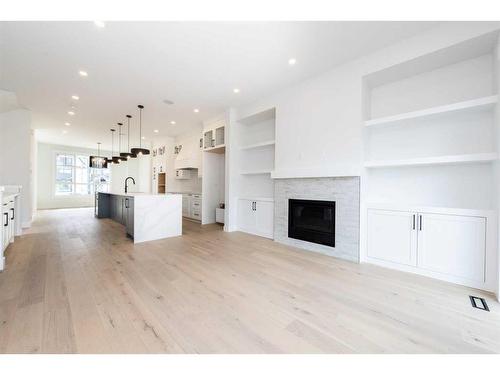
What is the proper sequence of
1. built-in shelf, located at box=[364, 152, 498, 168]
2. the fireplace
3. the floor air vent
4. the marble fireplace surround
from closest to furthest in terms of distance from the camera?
the floor air vent, built-in shelf, located at box=[364, 152, 498, 168], the marble fireplace surround, the fireplace

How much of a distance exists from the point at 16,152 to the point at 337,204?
294 inches

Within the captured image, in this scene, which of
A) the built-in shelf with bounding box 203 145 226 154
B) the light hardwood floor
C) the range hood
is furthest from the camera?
the range hood

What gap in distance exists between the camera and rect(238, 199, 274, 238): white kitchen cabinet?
4445 mm

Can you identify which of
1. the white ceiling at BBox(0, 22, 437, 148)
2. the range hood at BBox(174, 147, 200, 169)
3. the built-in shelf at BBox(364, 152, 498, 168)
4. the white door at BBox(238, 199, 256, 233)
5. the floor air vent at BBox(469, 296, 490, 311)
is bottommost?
the floor air vent at BBox(469, 296, 490, 311)

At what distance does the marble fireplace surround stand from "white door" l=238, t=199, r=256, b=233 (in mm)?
954

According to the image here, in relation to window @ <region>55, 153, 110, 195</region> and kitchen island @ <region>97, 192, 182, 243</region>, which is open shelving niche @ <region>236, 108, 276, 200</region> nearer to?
kitchen island @ <region>97, 192, 182, 243</region>

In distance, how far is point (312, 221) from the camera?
363 cm

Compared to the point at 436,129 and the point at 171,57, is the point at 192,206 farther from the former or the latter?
the point at 436,129

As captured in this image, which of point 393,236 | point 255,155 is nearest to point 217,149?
point 255,155

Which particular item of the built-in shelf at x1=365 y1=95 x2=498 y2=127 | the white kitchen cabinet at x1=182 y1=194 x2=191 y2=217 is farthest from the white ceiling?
the white kitchen cabinet at x1=182 y1=194 x2=191 y2=217

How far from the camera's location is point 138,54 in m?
2.94

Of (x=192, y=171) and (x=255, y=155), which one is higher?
(x=255, y=155)
